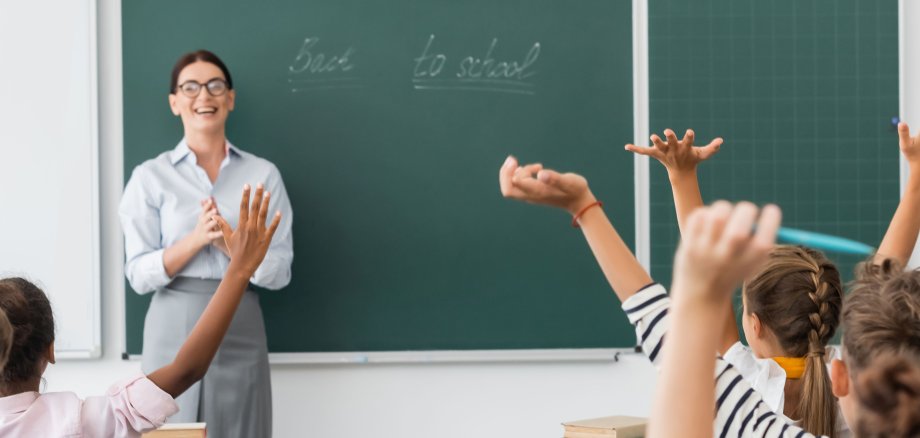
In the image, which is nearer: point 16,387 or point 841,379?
point 841,379

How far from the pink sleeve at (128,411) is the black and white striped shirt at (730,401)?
1086mm

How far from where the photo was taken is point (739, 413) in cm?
131

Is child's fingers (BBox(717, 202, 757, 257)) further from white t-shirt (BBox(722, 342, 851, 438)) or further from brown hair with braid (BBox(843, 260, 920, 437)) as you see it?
white t-shirt (BBox(722, 342, 851, 438))

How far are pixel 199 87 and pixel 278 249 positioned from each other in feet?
2.07

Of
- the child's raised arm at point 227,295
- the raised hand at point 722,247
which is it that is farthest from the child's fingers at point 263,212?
the raised hand at point 722,247

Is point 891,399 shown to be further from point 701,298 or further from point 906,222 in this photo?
point 906,222

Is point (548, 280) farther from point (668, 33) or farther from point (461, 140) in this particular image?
point (668, 33)

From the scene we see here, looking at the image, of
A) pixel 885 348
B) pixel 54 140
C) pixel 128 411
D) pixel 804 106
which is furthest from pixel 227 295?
pixel 804 106

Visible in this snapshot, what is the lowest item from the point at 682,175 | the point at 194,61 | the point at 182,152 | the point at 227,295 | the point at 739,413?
the point at 739,413

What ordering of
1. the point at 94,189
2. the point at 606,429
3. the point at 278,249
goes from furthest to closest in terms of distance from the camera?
1. the point at 94,189
2. the point at 278,249
3. the point at 606,429

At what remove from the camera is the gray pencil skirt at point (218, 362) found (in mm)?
3529

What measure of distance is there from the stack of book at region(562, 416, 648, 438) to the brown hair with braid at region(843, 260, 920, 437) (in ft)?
3.95

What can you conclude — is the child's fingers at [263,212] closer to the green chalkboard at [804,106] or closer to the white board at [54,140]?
the white board at [54,140]

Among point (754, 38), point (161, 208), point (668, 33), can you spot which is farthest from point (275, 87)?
point (754, 38)
